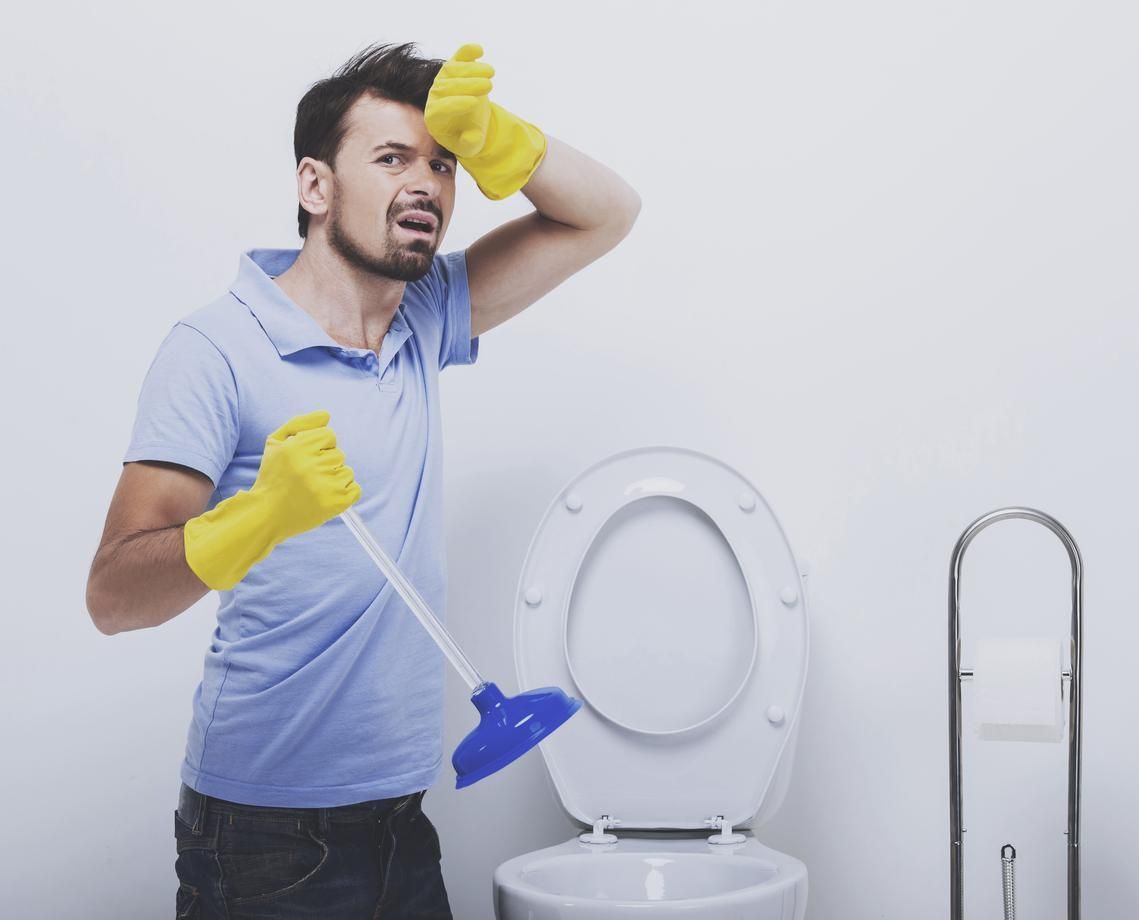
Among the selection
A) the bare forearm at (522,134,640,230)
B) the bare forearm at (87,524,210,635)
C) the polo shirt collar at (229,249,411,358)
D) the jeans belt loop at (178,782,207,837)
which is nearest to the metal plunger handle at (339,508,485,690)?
the bare forearm at (87,524,210,635)

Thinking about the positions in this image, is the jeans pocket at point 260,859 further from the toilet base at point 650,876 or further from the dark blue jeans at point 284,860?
the toilet base at point 650,876

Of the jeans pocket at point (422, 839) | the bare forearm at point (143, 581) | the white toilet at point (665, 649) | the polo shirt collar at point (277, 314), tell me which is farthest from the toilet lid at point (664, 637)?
the bare forearm at point (143, 581)

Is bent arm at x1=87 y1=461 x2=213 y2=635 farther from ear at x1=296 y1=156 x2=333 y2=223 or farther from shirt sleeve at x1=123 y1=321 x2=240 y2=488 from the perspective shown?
ear at x1=296 y1=156 x2=333 y2=223

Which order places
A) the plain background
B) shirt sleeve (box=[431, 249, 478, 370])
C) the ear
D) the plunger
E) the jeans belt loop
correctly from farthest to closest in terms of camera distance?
A: 1. the plain background
2. shirt sleeve (box=[431, 249, 478, 370])
3. the ear
4. the jeans belt loop
5. the plunger

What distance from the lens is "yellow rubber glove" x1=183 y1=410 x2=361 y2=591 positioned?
3.43 ft

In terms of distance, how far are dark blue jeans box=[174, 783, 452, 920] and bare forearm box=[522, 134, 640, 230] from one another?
0.70 meters

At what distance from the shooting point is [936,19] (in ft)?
5.62

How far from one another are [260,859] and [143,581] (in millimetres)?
353

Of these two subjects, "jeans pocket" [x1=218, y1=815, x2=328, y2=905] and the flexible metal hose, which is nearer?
"jeans pocket" [x1=218, y1=815, x2=328, y2=905]

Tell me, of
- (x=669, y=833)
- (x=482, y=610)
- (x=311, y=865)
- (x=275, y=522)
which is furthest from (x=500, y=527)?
(x=275, y=522)

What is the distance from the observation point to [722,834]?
1.46 m

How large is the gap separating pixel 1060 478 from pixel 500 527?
788 mm

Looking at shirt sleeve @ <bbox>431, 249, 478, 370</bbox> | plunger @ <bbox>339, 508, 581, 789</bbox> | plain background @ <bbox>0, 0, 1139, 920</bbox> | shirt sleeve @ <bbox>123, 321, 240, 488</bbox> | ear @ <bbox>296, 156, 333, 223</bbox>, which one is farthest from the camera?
plain background @ <bbox>0, 0, 1139, 920</bbox>

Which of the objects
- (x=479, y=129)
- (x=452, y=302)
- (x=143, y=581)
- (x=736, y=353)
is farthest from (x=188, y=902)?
(x=736, y=353)
